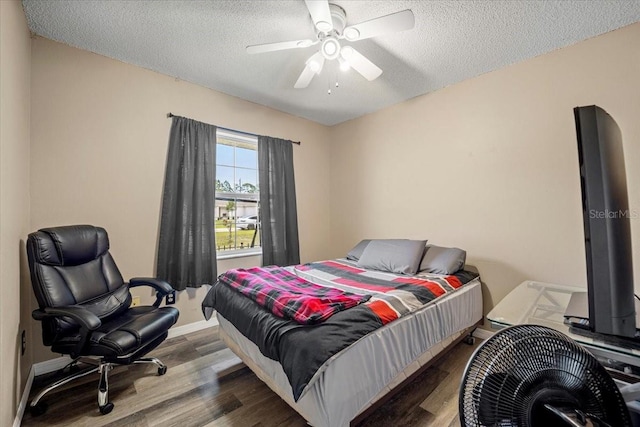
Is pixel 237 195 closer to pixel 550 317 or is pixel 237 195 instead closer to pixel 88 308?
pixel 88 308

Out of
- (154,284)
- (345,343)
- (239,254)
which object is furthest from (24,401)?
(345,343)

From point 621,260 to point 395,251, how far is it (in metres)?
2.01

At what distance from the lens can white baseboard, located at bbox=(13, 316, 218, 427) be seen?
156cm

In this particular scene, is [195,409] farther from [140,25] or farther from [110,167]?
[140,25]

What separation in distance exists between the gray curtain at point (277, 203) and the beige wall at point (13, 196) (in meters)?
1.95

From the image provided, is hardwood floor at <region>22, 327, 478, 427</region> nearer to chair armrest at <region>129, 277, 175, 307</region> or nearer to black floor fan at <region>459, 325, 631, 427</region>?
chair armrest at <region>129, 277, 175, 307</region>

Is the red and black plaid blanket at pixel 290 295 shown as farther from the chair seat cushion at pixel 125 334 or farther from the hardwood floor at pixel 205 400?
the hardwood floor at pixel 205 400

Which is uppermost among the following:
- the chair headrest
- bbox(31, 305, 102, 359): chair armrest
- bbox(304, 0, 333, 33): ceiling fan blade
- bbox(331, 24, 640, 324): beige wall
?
bbox(304, 0, 333, 33): ceiling fan blade

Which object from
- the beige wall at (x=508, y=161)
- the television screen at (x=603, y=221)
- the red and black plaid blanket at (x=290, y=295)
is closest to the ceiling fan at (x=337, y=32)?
the television screen at (x=603, y=221)

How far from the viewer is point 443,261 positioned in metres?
2.46

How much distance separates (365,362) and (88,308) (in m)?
1.92

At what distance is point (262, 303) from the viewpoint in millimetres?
1673

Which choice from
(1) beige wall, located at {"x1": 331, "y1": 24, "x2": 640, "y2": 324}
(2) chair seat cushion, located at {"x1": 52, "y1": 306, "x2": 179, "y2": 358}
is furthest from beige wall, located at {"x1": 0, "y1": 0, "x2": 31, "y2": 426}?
(1) beige wall, located at {"x1": 331, "y1": 24, "x2": 640, "y2": 324}

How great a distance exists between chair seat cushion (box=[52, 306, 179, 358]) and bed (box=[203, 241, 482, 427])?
1.17ft
